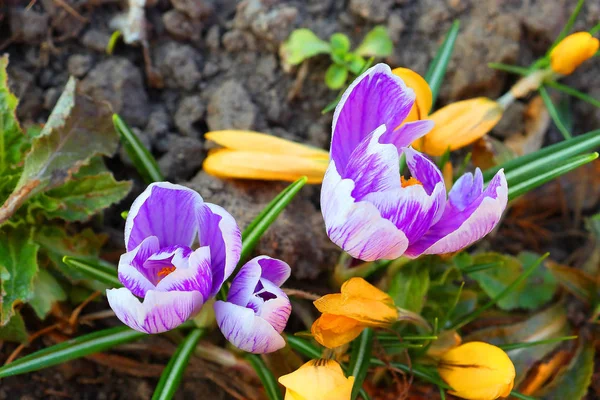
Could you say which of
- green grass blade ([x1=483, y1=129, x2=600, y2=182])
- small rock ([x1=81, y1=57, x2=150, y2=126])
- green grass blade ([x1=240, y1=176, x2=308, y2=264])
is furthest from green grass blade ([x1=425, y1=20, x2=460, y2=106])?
small rock ([x1=81, y1=57, x2=150, y2=126])

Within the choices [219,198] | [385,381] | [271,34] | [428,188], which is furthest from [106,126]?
[385,381]

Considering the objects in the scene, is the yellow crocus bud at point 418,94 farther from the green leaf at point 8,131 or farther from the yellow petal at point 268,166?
the green leaf at point 8,131

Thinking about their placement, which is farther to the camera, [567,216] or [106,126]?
[567,216]

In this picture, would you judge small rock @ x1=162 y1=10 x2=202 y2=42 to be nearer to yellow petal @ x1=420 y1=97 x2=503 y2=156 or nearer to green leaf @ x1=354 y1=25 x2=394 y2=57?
green leaf @ x1=354 y1=25 x2=394 y2=57

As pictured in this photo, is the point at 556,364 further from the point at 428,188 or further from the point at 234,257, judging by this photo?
the point at 234,257

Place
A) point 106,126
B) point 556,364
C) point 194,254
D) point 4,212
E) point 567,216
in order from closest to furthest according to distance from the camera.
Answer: point 194,254, point 4,212, point 106,126, point 556,364, point 567,216

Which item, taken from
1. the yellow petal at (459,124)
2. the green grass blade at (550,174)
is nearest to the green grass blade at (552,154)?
the green grass blade at (550,174)

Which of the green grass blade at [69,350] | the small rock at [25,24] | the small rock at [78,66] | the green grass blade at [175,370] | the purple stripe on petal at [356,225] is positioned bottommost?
the green grass blade at [175,370]
